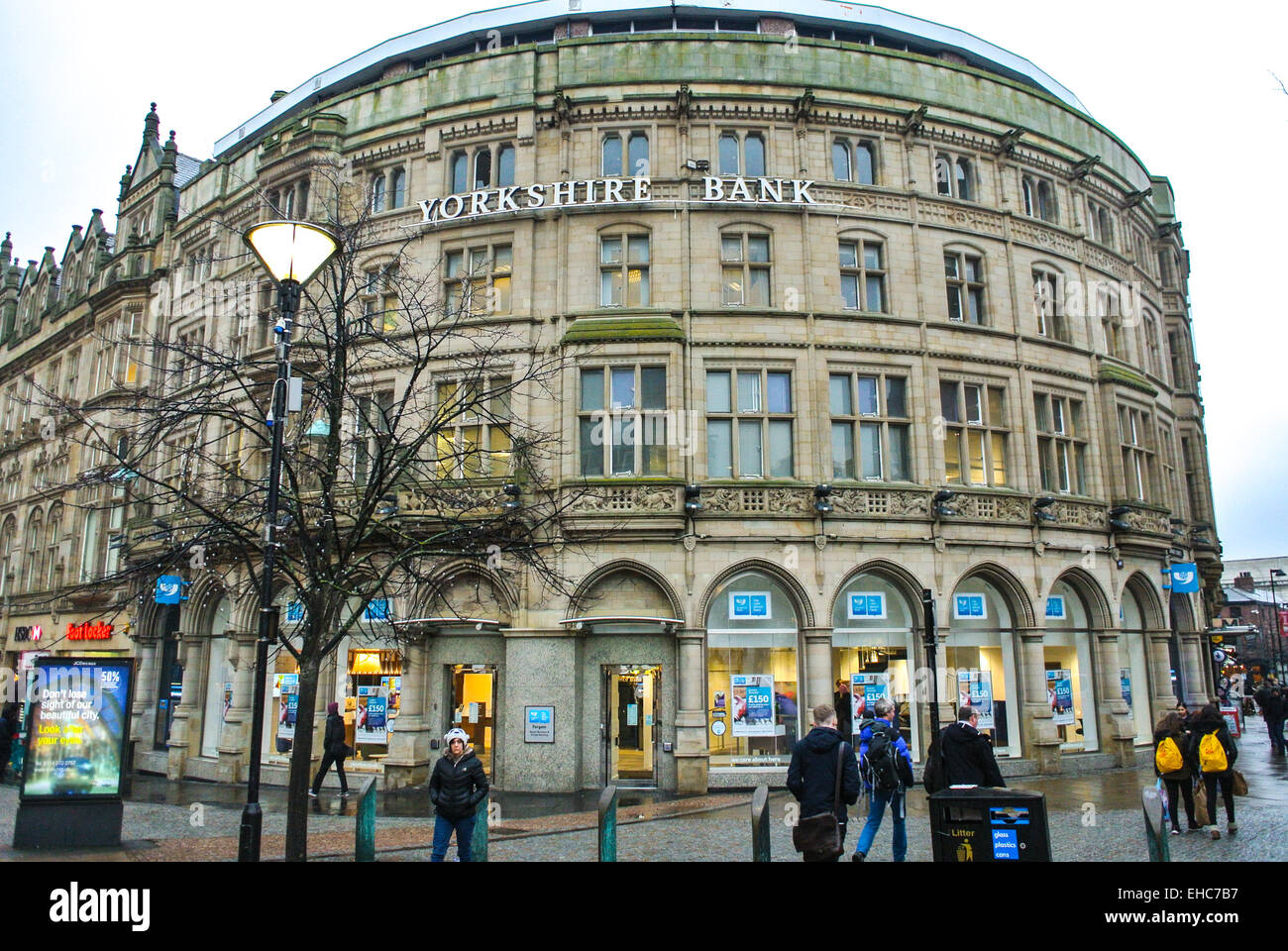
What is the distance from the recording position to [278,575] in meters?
23.2

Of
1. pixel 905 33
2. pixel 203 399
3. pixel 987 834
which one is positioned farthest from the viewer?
pixel 905 33

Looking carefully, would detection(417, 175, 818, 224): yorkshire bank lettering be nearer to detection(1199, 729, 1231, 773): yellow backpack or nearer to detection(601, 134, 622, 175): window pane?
detection(601, 134, 622, 175): window pane

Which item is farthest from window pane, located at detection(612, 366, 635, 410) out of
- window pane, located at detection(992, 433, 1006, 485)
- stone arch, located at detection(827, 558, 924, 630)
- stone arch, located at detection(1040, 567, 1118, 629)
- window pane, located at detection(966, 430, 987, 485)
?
stone arch, located at detection(1040, 567, 1118, 629)

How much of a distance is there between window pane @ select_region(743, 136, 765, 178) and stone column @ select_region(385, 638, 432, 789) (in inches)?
569

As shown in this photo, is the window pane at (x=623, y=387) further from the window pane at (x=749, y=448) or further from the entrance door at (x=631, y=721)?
the entrance door at (x=631, y=721)

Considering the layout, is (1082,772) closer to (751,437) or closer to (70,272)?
(751,437)

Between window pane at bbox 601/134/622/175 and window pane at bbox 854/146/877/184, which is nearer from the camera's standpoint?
window pane at bbox 601/134/622/175

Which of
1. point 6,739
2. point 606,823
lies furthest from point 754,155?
point 6,739

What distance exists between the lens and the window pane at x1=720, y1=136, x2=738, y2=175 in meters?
23.2

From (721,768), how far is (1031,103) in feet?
67.0

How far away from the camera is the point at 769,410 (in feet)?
71.6

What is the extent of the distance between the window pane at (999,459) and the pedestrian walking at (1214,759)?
1040 centimetres

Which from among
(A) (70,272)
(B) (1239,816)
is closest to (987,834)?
(B) (1239,816)

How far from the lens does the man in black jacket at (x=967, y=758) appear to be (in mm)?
10742
